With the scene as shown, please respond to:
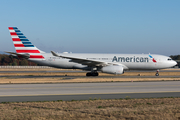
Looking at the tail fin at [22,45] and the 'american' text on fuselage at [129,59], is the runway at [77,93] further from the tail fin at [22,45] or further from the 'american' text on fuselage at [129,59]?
the tail fin at [22,45]

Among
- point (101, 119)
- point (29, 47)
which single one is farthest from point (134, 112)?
point (29, 47)

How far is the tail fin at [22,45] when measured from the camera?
3553cm

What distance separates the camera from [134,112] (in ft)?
27.6

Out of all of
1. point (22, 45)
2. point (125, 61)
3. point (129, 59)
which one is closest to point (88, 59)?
point (125, 61)

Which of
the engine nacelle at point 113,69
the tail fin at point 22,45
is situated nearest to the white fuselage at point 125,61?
the tail fin at point 22,45

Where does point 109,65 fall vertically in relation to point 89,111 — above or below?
above

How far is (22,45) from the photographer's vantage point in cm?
3578

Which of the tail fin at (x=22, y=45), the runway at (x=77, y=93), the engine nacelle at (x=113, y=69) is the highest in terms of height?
the tail fin at (x=22, y=45)

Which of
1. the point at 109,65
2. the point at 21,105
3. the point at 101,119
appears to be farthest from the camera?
the point at 109,65

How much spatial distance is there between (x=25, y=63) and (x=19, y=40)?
255ft

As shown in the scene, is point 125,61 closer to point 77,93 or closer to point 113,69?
point 113,69

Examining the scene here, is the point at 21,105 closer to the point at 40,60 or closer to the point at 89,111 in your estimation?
the point at 89,111

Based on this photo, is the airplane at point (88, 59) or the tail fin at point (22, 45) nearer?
the airplane at point (88, 59)

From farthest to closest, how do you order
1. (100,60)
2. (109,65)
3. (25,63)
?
(25,63) < (100,60) < (109,65)
